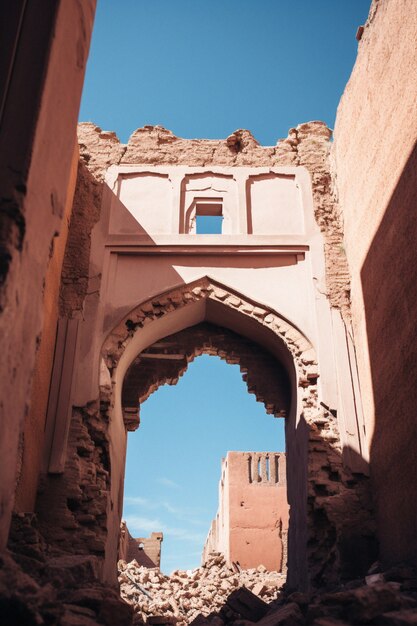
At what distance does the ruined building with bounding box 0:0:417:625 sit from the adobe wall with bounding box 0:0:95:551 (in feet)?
0.05

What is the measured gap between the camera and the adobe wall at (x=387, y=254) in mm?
5887

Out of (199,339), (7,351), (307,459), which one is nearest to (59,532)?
(307,459)

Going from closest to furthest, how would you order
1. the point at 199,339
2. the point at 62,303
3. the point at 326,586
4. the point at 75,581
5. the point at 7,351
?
the point at 7,351 < the point at 75,581 < the point at 326,586 < the point at 62,303 < the point at 199,339

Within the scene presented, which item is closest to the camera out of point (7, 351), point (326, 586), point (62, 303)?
point (7, 351)

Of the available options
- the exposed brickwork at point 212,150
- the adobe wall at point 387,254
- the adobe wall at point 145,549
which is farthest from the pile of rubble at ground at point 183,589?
the exposed brickwork at point 212,150

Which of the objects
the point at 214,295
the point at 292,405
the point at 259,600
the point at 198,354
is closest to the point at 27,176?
the point at 259,600

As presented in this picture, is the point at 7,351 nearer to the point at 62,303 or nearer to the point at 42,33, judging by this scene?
the point at 42,33

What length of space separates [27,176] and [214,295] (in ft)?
18.0

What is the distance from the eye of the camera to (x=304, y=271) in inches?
336

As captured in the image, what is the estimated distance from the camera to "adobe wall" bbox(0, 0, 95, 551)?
2936 mm

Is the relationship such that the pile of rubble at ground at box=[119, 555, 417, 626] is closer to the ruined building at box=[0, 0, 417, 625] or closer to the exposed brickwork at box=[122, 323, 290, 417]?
the ruined building at box=[0, 0, 417, 625]

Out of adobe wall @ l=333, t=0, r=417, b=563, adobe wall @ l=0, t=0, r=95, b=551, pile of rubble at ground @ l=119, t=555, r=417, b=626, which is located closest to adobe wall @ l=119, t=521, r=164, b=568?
pile of rubble at ground @ l=119, t=555, r=417, b=626

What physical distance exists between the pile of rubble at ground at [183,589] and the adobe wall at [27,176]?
5.64m

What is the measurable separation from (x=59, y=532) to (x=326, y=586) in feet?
9.05
